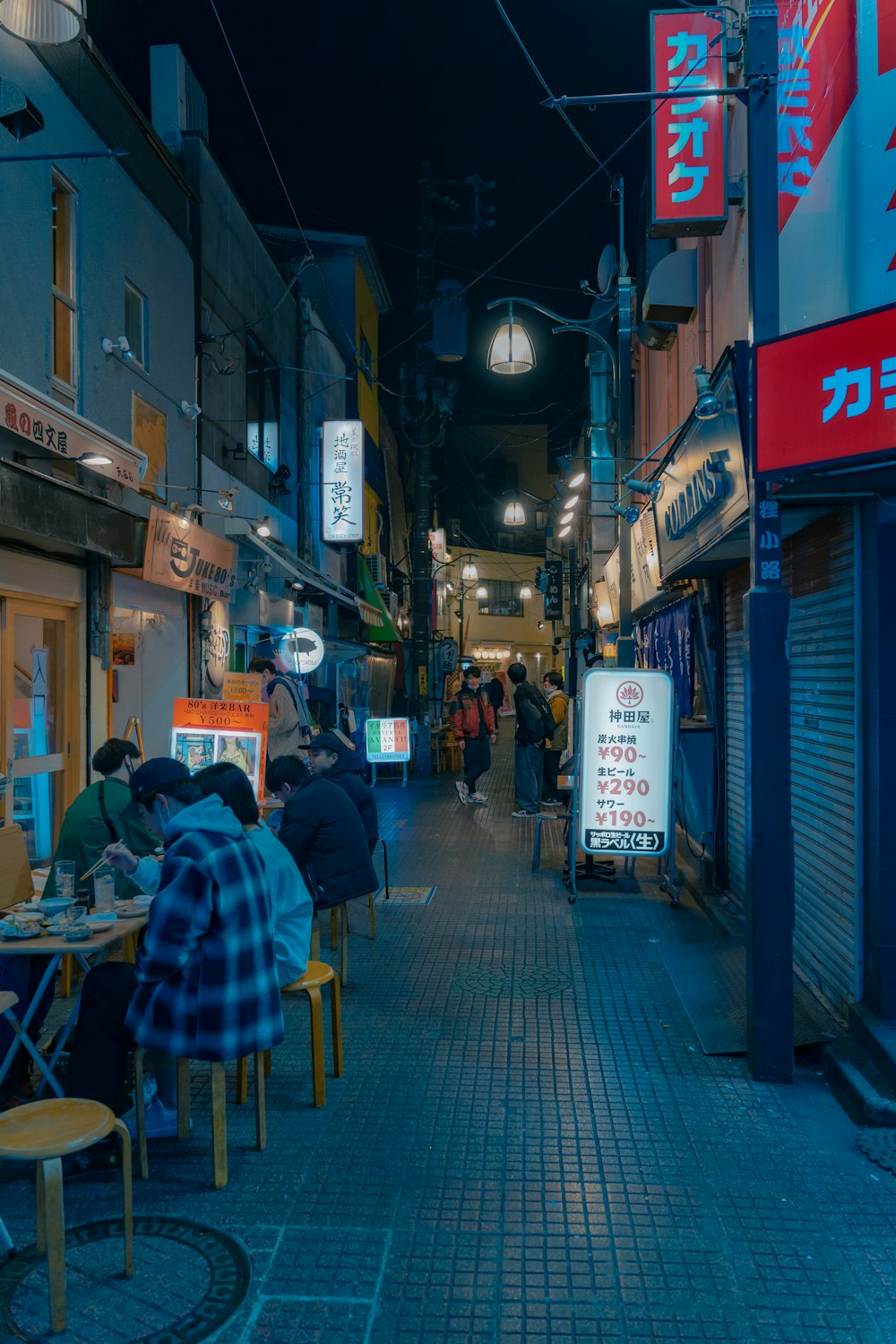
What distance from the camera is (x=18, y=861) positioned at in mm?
6258

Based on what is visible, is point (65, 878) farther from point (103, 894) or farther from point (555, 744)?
point (555, 744)

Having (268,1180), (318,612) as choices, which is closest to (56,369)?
(268,1180)

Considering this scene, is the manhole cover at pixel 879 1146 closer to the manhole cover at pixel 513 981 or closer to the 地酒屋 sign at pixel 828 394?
the manhole cover at pixel 513 981

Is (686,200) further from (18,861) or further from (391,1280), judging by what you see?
(391,1280)

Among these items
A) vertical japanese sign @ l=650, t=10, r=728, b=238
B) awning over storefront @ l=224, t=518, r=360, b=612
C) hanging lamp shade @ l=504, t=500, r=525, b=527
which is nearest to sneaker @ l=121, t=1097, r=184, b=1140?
vertical japanese sign @ l=650, t=10, r=728, b=238

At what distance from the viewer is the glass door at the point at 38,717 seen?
326 inches

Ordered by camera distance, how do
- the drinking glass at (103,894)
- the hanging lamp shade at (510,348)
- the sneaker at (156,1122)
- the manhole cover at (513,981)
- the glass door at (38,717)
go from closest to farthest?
the sneaker at (156,1122)
the drinking glass at (103,894)
the manhole cover at (513,981)
the glass door at (38,717)
the hanging lamp shade at (510,348)

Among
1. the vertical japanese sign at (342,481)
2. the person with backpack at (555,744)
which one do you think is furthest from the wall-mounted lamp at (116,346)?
the vertical japanese sign at (342,481)

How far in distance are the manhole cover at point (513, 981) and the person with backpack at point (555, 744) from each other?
8.98 metres

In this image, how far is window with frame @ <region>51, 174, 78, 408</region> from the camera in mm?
9219

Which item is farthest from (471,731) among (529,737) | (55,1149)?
(55,1149)

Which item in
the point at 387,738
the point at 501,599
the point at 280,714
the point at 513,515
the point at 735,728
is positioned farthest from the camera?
the point at 501,599

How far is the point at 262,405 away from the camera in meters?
17.0

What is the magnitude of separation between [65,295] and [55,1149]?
8.34 metres
